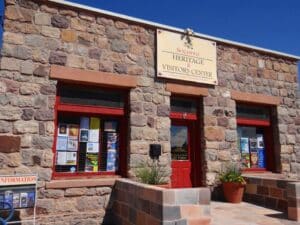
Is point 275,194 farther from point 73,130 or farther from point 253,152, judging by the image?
point 73,130

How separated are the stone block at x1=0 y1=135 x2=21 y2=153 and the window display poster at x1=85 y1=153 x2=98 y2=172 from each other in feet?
4.04

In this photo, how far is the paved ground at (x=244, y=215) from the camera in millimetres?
4844

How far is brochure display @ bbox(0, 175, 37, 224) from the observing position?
14.7 ft

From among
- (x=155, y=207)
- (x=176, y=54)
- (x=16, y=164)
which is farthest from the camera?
(x=176, y=54)

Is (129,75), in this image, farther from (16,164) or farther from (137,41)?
(16,164)

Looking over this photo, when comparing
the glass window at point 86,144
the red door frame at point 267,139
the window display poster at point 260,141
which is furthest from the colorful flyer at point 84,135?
the window display poster at point 260,141

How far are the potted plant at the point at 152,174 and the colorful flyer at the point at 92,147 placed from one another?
85 centimetres

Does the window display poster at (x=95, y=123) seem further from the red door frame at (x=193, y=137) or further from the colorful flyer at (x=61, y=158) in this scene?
the red door frame at (x=193, y=137)

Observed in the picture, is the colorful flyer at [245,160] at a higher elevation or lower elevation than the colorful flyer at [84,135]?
lower

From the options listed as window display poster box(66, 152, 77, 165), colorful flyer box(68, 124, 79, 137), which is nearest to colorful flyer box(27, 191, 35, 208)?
window display poster box(66, 152, 77, 165)

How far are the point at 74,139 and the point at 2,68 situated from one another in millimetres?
1685

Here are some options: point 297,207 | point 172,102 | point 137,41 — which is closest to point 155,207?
point 297,207

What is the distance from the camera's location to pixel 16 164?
497cm

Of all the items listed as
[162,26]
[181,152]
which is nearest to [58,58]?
[162,26]
